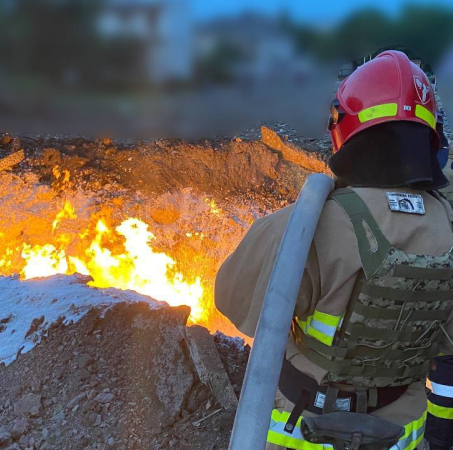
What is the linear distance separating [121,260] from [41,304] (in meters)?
3.09

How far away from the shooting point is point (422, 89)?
6.18 ft

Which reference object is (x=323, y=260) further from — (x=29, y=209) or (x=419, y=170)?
(x=29, y=209)

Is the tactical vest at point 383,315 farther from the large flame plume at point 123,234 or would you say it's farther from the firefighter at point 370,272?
the large flame plume at point 123,234

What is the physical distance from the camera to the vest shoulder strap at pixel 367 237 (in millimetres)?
1609

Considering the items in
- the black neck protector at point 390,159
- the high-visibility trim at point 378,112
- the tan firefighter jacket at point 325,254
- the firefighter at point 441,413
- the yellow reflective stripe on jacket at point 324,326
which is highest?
the high-visibility trim at point 378,112

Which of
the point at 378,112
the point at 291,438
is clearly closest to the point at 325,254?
the point at 378,112

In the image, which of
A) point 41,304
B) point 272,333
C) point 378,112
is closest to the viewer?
point 272,333

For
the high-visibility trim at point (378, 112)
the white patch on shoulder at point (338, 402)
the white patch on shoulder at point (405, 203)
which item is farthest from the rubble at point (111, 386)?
the high-visibility trim at point (378, 112)

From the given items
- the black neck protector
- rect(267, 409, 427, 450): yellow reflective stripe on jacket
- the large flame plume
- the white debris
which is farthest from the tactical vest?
the large flame plume

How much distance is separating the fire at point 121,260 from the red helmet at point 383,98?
5131mm

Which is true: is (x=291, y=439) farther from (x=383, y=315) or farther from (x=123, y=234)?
(x=123, y=234)

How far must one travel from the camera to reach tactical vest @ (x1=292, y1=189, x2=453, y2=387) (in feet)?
5.35

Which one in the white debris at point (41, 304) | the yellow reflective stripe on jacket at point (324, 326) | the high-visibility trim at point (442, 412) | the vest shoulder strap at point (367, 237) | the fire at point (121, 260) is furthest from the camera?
the fire at point (121, 260)

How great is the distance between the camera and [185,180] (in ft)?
24.0
